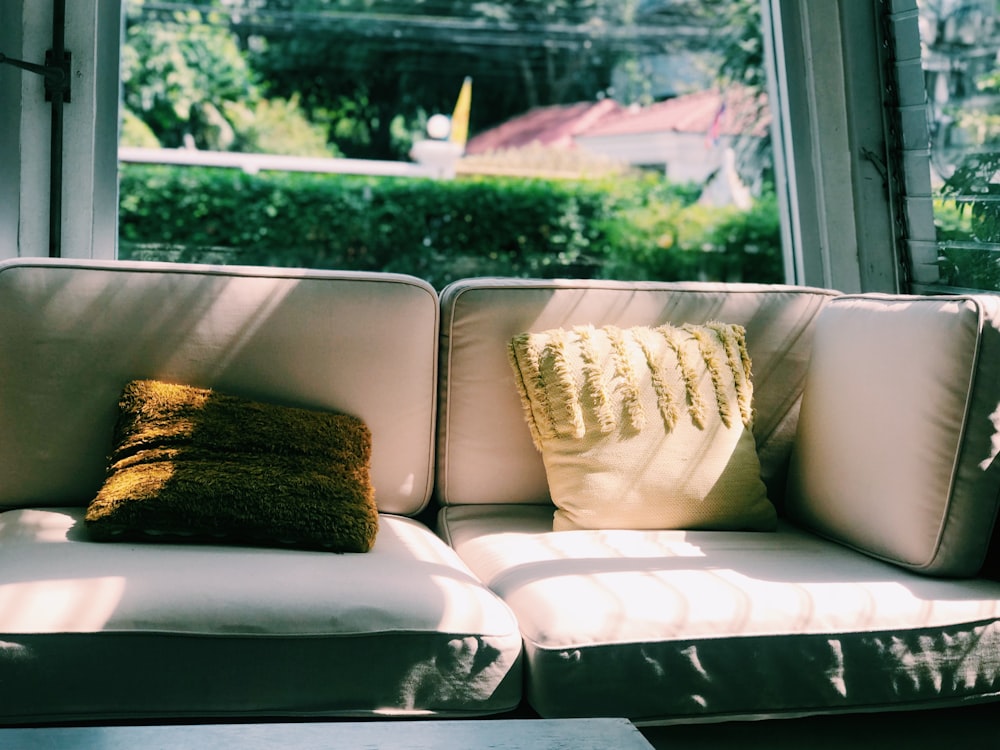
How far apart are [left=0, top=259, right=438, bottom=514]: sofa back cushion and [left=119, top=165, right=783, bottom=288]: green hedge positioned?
1648 millimetres

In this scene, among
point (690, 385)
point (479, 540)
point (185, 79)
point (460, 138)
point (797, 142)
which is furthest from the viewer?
point (460, 138)

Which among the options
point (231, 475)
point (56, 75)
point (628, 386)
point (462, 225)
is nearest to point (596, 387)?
point (628, 386)

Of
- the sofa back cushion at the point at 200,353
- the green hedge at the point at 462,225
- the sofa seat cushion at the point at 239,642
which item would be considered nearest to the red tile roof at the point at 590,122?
the green hedge at the point at 462,225

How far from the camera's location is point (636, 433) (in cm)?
184

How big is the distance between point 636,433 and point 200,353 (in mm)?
821

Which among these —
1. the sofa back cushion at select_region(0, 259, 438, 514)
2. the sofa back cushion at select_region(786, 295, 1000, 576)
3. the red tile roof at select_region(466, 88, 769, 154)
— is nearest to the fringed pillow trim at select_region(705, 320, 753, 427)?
the sofa back cushion at select_region(786, 295, 1000, 576)

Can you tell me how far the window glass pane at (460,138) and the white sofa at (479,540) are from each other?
1.56 m

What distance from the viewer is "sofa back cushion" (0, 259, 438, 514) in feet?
5.89

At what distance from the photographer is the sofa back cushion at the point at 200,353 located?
180 cm

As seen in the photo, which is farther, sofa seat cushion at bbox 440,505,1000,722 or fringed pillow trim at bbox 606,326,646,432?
fringed pillow trim at bbox 606,326,646,432

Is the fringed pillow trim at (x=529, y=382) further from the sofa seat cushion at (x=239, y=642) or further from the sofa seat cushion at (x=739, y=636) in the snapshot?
the sofa seat cushion at (x=239, y=642)

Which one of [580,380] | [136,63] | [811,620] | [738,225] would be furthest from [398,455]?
[738,225]

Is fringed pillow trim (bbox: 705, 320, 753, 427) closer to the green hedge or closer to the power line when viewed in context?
the green hedge

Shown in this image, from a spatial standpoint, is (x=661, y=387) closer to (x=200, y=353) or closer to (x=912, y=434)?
(x=912, y=434)
